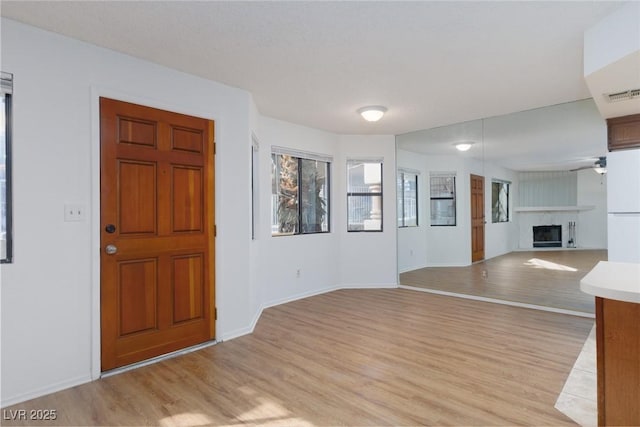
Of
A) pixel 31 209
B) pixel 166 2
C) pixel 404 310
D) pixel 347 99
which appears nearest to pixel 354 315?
pixel 404 310

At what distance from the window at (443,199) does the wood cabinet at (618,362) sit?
185 inches

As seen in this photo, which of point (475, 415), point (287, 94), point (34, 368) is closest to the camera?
point (475, 415)

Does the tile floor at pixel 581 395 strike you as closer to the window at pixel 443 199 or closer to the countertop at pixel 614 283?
the countertop at pixel 614 283

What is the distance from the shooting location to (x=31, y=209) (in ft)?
7.43

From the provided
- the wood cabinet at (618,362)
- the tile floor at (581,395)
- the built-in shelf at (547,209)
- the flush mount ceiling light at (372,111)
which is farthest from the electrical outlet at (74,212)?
the built-in shelf at (547,209)

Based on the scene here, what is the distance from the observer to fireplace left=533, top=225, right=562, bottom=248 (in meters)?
7.86

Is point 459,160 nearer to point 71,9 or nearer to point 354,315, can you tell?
point 354,315

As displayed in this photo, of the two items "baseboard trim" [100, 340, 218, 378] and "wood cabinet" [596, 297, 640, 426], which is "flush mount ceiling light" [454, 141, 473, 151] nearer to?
"wood cabinet" [596, 297, 640, 426]

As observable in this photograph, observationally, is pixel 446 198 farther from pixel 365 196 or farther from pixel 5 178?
pixel 5 178

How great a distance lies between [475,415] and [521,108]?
3641mm

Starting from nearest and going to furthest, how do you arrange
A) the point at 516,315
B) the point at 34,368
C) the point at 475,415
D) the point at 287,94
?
the point at 475,415 < the point at 34,368 < the point at 287,94 < the point at 516,315

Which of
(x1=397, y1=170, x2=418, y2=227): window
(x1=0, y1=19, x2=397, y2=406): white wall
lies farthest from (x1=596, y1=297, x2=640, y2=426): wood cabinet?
(x1=397, y1=170, x2=418, y2=227): window

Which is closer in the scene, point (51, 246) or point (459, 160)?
point (51, 246)

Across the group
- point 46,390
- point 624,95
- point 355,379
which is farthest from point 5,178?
point 624,95
